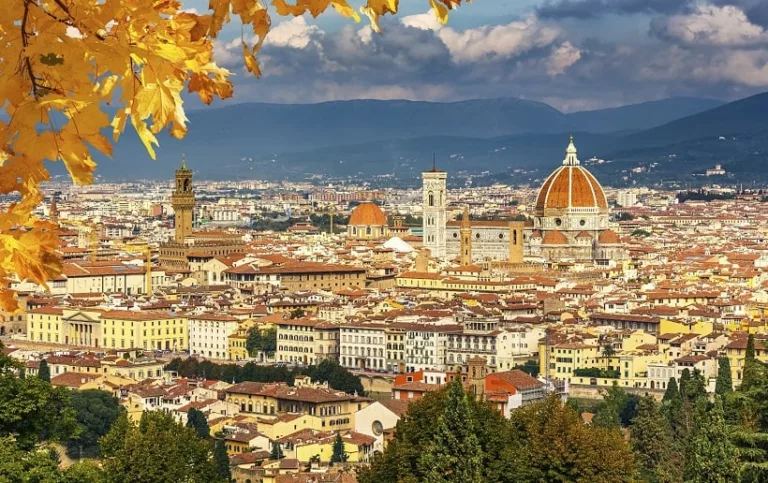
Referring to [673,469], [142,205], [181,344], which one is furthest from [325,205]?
[673,469]

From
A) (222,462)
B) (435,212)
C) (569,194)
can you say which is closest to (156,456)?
(222,462)

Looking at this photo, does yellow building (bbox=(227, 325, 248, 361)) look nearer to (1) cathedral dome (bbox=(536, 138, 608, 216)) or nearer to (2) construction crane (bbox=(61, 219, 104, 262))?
(2) construction crane (bbox=(61, 219, 104, 262))

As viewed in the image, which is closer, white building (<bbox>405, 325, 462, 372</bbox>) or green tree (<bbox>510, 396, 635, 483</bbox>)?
green tree (<bbox>510, 396, 635, 483</bbox>)

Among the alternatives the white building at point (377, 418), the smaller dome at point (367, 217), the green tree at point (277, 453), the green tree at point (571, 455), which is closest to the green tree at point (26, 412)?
the green tree at point (571, 455)

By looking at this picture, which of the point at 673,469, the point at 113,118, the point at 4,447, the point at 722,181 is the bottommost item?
the point at 673,469

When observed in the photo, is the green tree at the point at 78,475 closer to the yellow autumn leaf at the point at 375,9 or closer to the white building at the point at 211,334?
the yellow autumn leaf at the point at 375,9

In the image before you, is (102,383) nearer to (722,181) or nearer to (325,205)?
(325,205)

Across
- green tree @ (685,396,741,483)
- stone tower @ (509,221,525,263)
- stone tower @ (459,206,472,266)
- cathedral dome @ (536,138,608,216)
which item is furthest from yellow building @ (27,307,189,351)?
cathedral dome @ (536,138,608,216)
